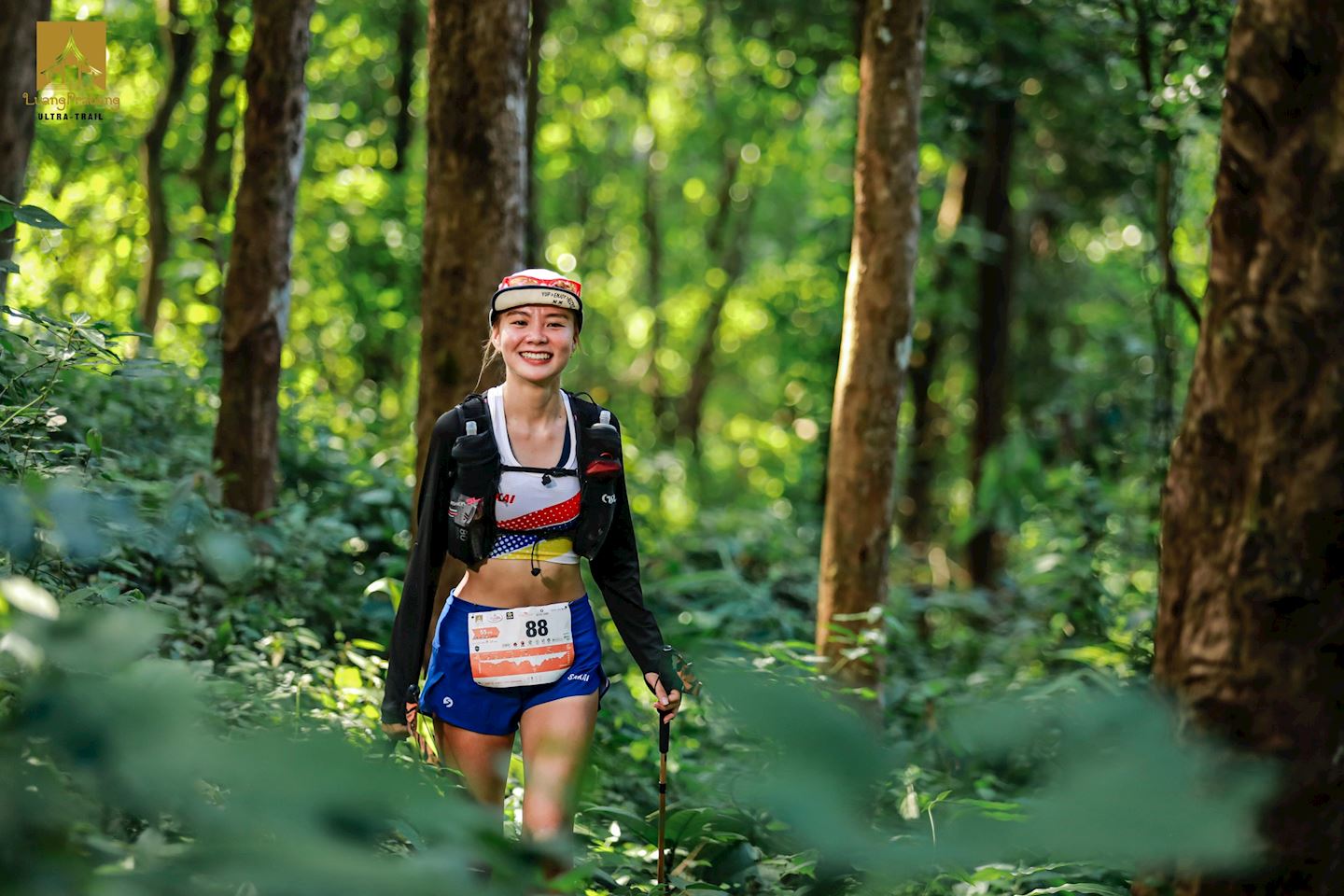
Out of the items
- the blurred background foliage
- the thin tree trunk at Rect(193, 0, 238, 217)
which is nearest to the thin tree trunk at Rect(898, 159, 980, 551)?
the blurred background foliage

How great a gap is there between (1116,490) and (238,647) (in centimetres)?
814

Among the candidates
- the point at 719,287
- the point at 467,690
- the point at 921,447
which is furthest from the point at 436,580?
the point at 719,287

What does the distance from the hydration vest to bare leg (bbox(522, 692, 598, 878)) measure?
54 cm

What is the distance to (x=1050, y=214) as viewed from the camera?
58.5 feet

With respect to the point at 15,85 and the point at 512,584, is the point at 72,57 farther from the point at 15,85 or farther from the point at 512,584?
the point at 512,584

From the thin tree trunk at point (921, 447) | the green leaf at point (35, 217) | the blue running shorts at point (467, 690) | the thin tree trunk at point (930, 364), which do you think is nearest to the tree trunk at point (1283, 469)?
the blue running shorts at point (467, 690)

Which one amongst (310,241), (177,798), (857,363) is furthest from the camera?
(310,241)

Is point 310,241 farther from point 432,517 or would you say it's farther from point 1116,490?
point 432,517

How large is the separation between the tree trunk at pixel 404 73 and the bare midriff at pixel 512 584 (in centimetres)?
1413

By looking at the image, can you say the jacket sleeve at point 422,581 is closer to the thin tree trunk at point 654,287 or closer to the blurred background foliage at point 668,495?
the blurred background foliage at point 668,495

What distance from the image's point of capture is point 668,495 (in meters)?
15.5

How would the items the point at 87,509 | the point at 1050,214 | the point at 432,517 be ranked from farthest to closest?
the point at 1050,214 → the point at 432,517 → the point at 87,509

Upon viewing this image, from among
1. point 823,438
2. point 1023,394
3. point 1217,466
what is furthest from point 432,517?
point 1023,394

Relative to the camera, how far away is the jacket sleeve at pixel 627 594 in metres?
4.32
